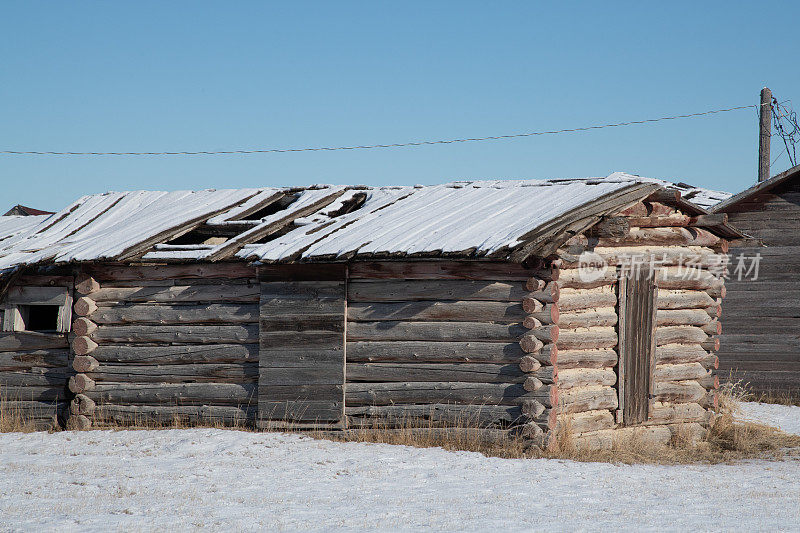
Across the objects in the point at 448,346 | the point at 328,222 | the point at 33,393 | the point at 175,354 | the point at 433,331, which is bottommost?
the point at 33,393

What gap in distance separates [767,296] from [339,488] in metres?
10.5

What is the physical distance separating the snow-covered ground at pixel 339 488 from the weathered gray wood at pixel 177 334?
1.21 m

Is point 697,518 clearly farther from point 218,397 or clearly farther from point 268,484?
point 218,397

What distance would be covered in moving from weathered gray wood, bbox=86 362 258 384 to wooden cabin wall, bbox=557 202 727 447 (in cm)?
403

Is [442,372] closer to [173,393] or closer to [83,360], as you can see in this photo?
[173,393]

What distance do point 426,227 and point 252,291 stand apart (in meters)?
2.39

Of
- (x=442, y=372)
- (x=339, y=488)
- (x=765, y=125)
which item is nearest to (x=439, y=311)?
(x=442, y=372)

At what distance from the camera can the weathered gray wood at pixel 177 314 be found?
11.2 metres

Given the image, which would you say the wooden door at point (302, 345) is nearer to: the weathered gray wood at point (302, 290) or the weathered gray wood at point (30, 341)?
the weathered gray wood at point (302, 290)

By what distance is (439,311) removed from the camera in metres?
10.6

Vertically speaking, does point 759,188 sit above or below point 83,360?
above

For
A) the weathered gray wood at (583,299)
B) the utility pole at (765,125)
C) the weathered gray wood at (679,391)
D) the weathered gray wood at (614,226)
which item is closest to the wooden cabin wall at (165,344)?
the weathered gray wood at (583,299)

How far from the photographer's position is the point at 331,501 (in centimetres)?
762

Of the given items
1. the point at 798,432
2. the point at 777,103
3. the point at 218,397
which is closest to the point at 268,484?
the point at 218,397
